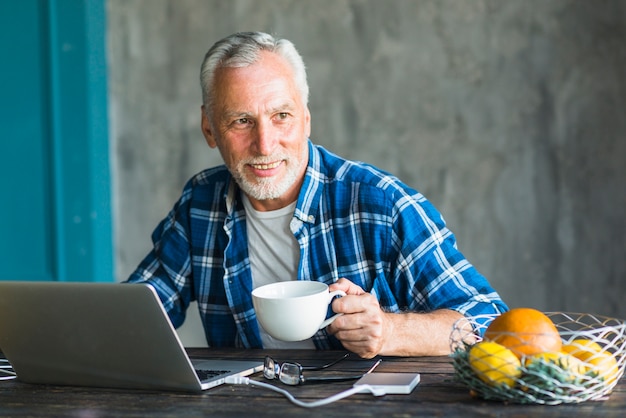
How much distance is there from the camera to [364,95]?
10.4 ft

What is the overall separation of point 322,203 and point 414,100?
1.34 metres

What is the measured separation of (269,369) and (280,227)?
662 millimetres

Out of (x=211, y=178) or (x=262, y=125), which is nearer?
(x=262, y=125)

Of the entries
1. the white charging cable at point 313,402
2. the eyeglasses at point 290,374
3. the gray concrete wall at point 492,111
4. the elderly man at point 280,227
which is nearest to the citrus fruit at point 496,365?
the white charging cable at point 313,402

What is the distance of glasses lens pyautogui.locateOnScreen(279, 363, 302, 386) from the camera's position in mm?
1322

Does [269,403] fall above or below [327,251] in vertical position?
below

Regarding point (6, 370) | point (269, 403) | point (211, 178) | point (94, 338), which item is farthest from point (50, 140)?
point (269, 403)

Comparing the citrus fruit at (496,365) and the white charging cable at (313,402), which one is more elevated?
the citrus fruit at (496,365)

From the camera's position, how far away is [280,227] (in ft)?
6.55

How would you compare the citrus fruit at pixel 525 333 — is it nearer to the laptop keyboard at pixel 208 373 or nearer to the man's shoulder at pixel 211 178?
the laptop keyboard at pixel 208 373

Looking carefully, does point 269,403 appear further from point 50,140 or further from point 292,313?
point 50,140

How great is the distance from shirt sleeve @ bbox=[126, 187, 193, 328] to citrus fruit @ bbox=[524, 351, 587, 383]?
112 centimetres

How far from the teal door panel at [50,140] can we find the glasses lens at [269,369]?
2.05 m

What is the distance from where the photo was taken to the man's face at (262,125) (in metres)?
1.89
